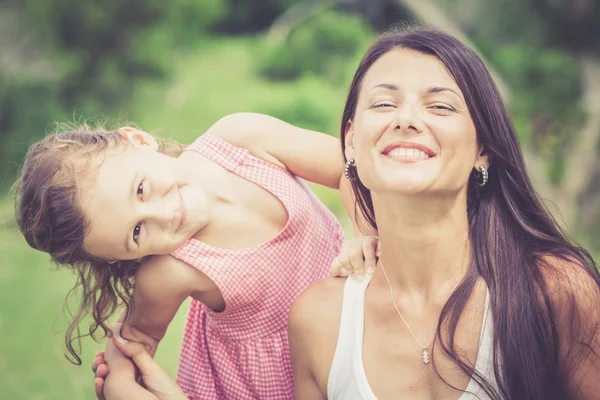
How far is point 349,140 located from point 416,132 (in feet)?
1.03

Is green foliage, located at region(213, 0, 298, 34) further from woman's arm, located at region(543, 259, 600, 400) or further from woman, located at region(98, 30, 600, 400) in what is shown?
woman's arm, located at region(543, 259, 600, 400)

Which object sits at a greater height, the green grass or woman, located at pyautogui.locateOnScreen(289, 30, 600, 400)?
woman, located at pyautogui.locateOnScreen(289, 30, 600, 400)

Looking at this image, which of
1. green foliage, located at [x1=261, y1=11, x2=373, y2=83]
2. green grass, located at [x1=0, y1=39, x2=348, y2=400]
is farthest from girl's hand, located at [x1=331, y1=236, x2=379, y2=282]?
green foliage, located at [x1=261, y1=11, x2=373, y2=83]

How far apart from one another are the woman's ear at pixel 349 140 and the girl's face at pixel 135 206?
0.48 metres

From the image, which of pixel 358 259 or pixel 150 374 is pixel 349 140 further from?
pixel 150 374

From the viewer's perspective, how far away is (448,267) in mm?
1939

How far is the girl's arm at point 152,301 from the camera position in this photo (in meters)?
2.25

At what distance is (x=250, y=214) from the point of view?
2.40 meters

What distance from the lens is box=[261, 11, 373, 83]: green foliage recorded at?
7914 millimetres

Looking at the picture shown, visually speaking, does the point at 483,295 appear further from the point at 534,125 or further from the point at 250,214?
the point at 534,125

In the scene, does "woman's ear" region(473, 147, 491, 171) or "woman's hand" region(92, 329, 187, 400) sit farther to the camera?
"woman's hand" region(92, 329, 187, 400)

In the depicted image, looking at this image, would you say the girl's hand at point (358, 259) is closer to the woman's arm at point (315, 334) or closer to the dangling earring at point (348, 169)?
the woman's arm at point (315, 334)

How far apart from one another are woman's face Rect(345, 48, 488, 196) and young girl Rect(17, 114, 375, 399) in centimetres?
36

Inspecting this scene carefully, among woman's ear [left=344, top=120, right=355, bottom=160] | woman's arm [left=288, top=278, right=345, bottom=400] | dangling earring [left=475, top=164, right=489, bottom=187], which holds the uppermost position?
dangling earring [left=475, top=164, right=489, bottom=187]
